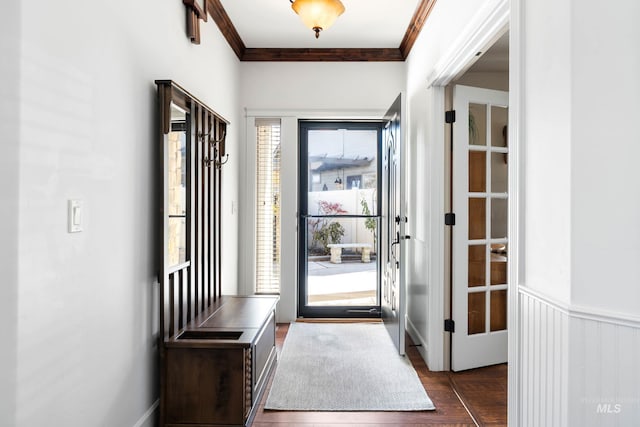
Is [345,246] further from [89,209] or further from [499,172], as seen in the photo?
[89,209]

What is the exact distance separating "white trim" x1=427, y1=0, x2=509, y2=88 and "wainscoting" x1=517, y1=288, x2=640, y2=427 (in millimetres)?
1262

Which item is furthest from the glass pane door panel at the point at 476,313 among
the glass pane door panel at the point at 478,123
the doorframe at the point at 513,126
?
the doorframe at the point at 513,126

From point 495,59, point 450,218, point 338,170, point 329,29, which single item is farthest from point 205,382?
point 495,59

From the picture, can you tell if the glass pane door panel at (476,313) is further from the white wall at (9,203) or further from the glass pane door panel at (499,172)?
the white wall at (9,203)

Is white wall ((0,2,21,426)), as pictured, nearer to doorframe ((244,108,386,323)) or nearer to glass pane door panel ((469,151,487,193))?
glass pane door panel ((469,151,487,193))

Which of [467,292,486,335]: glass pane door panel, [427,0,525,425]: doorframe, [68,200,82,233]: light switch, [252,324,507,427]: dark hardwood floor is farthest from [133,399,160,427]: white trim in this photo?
[467,292,486,335]: glass pane door panel

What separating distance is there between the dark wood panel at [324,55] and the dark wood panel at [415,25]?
0.53 ft

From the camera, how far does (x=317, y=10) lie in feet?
8.98

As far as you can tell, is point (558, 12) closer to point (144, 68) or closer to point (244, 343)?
point (144, 68)

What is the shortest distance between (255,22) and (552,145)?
9.44 ft

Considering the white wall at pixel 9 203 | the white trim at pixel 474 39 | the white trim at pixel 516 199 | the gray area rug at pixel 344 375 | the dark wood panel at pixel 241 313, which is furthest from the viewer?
the gray area rug at pixel 344 375

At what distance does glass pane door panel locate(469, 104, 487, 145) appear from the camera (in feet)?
10.5

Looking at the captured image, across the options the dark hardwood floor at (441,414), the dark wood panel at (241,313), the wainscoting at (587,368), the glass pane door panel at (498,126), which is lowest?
the dark hardwood floor at (441,414)

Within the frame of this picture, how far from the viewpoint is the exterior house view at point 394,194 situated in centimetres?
130
